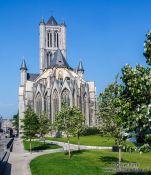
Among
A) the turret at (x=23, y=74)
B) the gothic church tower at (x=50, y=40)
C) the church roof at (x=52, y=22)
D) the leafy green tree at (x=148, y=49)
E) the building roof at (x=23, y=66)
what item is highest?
the church roof at (x=52, y=22)

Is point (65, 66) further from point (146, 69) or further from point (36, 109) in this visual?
point (146, 69)

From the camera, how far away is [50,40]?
138 meters

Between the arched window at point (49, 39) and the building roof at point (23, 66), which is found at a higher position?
the arched window at point (49, 39)

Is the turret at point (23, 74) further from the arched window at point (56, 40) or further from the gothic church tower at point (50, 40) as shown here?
the arched window at point (56, 40)

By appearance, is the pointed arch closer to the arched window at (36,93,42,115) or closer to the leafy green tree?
the arched window at (36,93,42,115)

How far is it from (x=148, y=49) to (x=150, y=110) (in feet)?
10.1

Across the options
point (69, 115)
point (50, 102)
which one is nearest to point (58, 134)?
point (50, 102)

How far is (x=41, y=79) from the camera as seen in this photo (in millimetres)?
110750

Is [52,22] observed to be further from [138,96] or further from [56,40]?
[138,96]

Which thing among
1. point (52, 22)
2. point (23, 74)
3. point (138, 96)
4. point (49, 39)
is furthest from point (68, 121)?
point (52, 22)

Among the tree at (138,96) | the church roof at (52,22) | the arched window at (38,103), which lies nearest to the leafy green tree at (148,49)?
the tree at (138,96)

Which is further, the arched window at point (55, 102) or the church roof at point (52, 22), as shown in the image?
the church roof at point (52, 22)

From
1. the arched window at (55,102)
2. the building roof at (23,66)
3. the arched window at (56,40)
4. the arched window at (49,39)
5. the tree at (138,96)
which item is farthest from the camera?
the arched window at (56,40)

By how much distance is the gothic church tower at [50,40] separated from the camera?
13500cm
